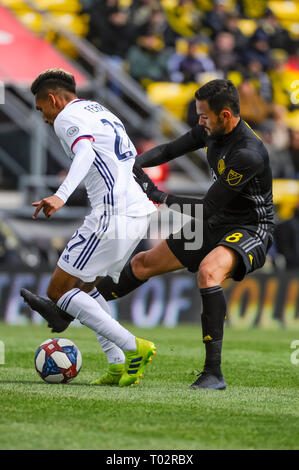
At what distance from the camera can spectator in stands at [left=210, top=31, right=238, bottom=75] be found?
18.9 m

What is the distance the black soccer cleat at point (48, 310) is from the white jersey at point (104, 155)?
78 cm

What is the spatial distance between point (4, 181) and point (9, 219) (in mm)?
1148

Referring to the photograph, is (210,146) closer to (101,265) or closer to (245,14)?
(101,265)

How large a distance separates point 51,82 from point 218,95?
1.20m

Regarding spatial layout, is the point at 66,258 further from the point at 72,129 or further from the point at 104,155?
the point at 72,129

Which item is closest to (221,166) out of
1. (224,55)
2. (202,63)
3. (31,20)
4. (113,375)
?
(113,375)

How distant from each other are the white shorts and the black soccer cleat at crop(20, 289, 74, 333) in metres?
0.37

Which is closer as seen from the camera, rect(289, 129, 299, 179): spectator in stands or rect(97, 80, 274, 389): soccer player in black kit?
rect(97, 80, 274, 389): soccer player in black kit

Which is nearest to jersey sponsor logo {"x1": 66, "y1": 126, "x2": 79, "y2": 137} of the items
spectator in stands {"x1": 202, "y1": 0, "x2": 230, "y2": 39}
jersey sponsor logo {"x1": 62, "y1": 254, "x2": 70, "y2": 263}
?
jersey sponsor logo {"x1": 62, "y1": 254, "x2": 70, "y2": 263}

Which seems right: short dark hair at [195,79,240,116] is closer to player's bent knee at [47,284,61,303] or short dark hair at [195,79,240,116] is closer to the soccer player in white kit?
the soccer player in white kit

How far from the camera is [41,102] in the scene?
6609 millimetres

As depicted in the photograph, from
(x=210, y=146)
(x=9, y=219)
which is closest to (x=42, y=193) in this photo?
(x=9, y=219)

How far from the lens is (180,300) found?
1446cm
